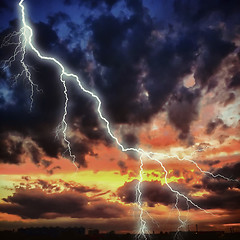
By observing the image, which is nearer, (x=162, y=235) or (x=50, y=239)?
(x=50, y=239)

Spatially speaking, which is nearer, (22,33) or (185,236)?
(22,33)

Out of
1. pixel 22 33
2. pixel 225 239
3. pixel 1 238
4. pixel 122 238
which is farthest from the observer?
pixel 122 238

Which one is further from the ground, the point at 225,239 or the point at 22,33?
the point at 22,33

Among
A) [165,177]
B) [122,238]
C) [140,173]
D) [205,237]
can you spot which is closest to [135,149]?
[140,173]

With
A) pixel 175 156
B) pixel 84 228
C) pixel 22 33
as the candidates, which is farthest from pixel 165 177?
pixel 84 228

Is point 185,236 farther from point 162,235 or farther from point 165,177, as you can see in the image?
point 165,177

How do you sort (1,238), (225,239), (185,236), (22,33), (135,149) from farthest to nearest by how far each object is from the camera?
(185,236), (225,239), (1,238), (135,149), (22,33)

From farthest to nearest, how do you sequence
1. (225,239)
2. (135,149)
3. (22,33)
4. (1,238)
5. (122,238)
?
(122,238), (225,239), (1,238), (135,149), (22,33)

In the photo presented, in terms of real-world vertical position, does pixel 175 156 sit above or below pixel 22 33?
below

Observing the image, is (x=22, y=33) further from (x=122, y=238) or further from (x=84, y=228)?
(x=84, y=228)
